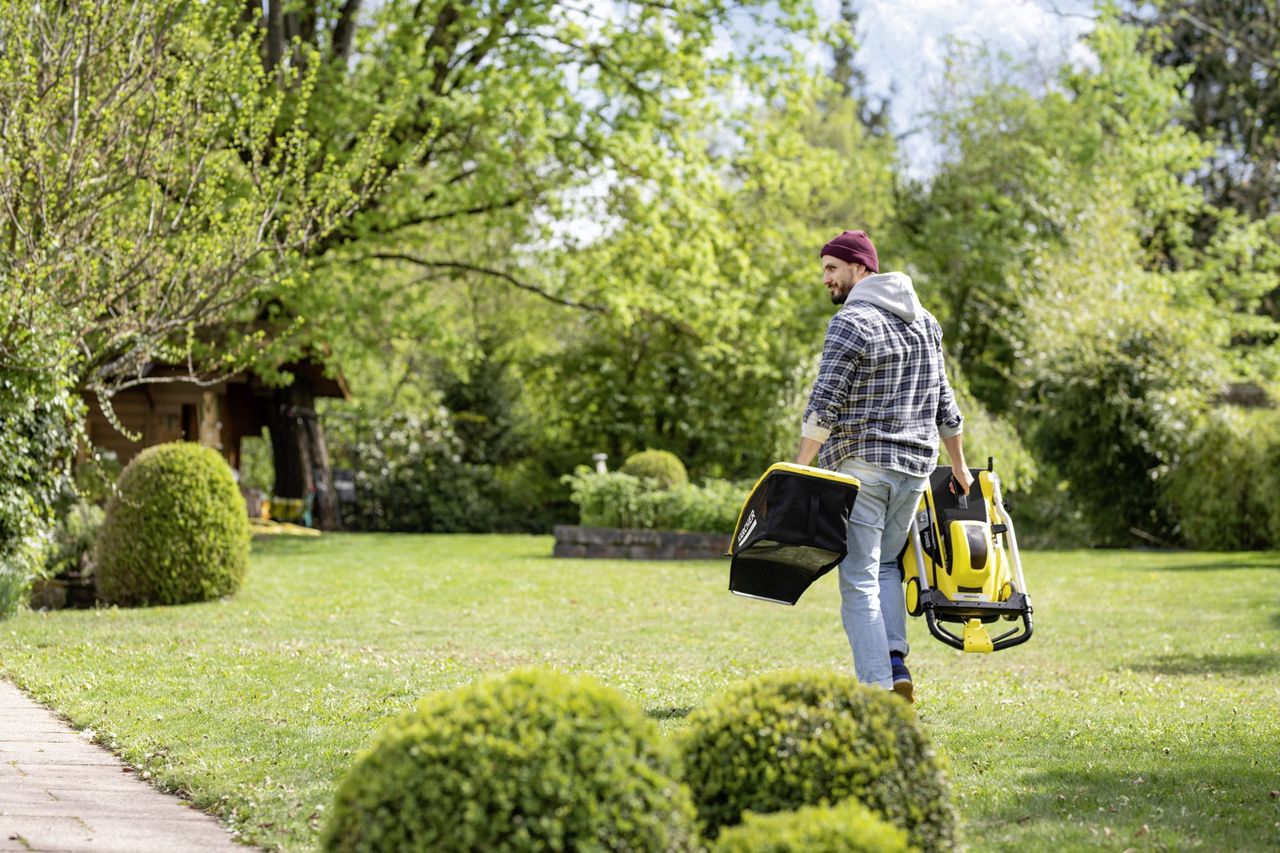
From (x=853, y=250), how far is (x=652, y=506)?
1368cm

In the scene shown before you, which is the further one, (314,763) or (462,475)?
(462,475)

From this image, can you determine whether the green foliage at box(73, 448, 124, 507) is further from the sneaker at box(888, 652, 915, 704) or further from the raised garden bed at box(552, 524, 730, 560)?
the sneaker at box(888, 652, 915, 704)

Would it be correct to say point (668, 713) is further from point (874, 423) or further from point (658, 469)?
point (658, 469)

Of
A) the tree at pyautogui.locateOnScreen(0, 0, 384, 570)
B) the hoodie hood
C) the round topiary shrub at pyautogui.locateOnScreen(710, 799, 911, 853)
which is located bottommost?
the round topiary shrub at pyautogui.locateOnScreen(710, 799, 911, 853)

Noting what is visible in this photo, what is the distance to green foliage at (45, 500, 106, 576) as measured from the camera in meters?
12.6

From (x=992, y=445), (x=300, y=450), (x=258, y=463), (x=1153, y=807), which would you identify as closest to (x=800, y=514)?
(x=1153, y=807)

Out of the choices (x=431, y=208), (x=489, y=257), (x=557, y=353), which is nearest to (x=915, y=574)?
(x=431, y=208)

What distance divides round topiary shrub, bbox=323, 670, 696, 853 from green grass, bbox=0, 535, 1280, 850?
1.39 meters

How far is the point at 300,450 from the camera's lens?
75.6ft

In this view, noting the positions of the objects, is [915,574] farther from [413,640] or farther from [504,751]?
[413,640]

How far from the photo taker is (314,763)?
5.32 m

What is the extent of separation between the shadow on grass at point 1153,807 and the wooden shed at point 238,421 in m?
17.4

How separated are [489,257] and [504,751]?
22.7m

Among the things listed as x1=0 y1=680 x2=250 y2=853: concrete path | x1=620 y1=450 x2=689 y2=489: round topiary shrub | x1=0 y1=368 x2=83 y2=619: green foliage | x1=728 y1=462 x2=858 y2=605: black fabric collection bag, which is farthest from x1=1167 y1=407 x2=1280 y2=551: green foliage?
x1=0 y1=680 x2=250 y2=853: concrete path
